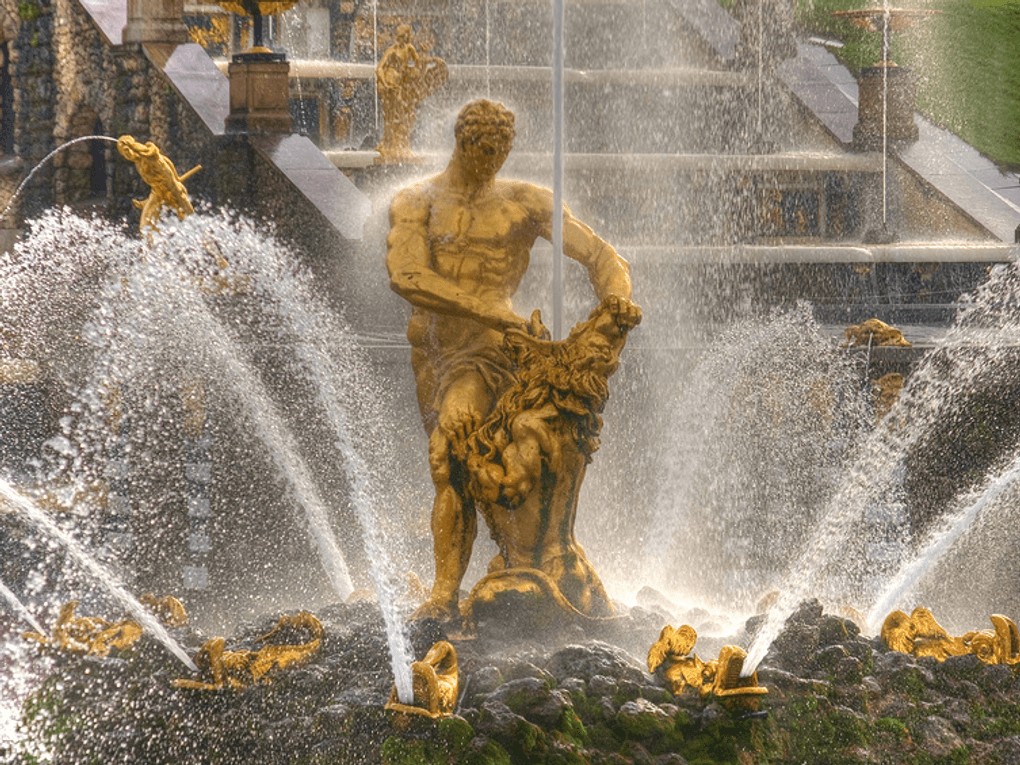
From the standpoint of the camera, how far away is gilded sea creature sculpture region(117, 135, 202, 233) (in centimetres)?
891

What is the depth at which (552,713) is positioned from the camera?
4633mm

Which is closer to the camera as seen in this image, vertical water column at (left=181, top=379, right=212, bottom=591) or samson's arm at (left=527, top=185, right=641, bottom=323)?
samson's arm at (left=527, top=185, right=641, bottom=323)

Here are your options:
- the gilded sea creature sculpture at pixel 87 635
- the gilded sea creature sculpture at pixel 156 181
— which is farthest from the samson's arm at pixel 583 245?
the gilded sea creature sculpture at pixel 156 181

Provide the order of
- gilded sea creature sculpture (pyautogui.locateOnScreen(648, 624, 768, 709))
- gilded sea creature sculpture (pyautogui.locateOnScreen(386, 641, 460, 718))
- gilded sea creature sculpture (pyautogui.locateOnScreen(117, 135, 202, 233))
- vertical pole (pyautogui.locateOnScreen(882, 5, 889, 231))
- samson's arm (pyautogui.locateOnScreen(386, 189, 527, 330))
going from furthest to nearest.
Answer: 1. vertical pole (pyautogui.locateOnScreen(882, 5, 889, 231))
2. gilded sea creature sculpture (pyautogui.locateOnScreen(117, 135, 202, 233))
3. samson's arm (pyautogui.locateOnScreen(386, 189, 527, 330))
4. gilded sea creature sculpture (pyautogui.locateOnScreen(648, 624, 768, 709))
5. gilded sea creature sculpture (pyautogui.locateOnScreen(386, 641, 460, 718))

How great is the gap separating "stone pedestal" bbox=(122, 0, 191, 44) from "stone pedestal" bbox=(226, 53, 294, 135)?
65.9 inches

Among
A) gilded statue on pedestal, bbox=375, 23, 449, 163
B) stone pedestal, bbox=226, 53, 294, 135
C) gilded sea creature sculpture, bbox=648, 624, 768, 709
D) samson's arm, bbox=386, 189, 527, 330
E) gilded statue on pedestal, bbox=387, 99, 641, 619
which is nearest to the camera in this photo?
gilded sea creature sculpture, bbox=648, 624, 768, 709

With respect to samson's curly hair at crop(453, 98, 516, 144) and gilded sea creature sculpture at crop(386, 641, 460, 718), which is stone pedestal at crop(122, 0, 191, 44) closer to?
samson's curly hair at crop(453, 98, 516, 144)

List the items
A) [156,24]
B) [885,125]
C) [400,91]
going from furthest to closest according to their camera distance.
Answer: [885,125] → [156,24] → [400,91]

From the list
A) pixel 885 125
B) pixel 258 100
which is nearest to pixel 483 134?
pixel 258 100

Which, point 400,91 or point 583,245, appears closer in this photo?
point 583,245

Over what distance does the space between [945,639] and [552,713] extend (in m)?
1.54

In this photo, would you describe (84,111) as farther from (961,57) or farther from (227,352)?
(961,57)

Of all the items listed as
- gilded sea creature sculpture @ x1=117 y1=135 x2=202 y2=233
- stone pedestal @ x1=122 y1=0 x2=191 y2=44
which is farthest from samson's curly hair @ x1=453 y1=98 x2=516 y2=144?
stone pedestal @ x1=122 y1=0 x2=191 y2=44

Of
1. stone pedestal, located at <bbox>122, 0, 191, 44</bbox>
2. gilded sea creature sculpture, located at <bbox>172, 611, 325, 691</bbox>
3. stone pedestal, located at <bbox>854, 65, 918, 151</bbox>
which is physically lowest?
gilded sea creature sculpture, located at <bbox>172, 611, 325, 691</bbox>
